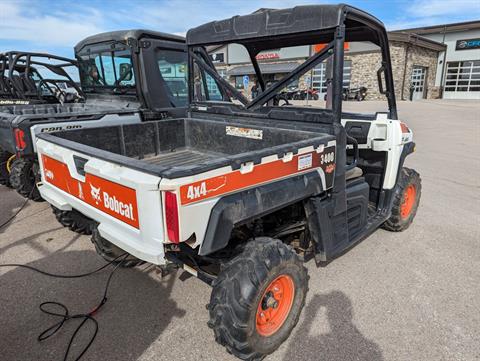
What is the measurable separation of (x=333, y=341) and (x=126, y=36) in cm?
499

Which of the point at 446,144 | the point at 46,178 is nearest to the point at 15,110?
the point at 46,178

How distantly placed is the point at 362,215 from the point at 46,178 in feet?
9.25

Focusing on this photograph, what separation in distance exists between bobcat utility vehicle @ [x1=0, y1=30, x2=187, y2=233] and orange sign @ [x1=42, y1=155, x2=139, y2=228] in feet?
6.54

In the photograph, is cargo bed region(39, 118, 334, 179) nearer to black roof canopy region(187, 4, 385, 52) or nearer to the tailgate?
the tailgate

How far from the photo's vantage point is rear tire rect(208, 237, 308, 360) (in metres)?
2.15

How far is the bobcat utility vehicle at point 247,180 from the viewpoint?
2.00 m

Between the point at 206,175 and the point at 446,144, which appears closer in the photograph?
the point at 206,175

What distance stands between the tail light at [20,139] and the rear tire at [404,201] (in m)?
4.36

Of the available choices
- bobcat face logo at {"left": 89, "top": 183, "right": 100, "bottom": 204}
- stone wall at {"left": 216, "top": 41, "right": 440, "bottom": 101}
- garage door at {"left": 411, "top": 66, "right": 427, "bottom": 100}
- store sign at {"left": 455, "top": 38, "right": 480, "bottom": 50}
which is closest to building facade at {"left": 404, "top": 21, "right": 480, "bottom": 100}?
store sign at {"left": 455, "top": 38, "right": 480, "bottom": 50}

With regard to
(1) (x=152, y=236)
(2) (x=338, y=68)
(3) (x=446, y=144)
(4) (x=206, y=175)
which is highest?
(2) (x=338, y=68)

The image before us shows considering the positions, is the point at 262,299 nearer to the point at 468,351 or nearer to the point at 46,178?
the point at 468,351

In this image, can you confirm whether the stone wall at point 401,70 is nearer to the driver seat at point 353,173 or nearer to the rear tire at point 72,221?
the driver seat at point 353,173

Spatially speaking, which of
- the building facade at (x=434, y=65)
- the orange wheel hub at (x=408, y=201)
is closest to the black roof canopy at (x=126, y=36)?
the orange wheel hub at (x=408, y=201)

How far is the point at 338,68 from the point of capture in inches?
100
